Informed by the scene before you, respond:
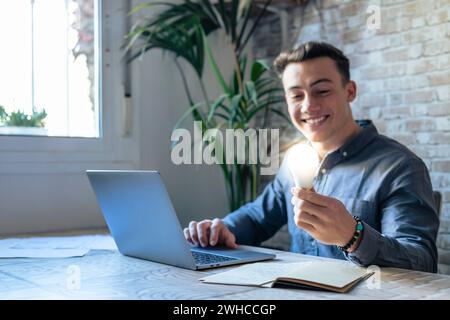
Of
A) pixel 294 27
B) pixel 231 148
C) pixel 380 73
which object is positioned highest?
pixel 294 27

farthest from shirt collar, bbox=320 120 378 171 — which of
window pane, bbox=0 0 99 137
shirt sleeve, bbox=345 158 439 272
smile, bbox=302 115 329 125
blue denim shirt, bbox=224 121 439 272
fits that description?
window pane, bbox=0 0 99 137

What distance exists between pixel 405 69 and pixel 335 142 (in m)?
0.72

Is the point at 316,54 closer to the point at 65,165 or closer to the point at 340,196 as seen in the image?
the point at 340,196

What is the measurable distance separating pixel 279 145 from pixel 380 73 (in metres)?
0.68

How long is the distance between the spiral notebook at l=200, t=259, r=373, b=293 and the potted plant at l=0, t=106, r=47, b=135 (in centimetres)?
141

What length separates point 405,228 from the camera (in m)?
1.46

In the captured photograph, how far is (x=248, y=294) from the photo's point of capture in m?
1.02

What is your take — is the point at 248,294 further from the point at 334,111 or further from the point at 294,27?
the point at 294,27

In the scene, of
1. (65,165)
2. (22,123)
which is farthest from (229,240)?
(22,123)

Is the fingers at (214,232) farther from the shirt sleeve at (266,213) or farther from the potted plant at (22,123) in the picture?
the potted plant at (22,123)

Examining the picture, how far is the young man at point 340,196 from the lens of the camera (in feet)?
4.12

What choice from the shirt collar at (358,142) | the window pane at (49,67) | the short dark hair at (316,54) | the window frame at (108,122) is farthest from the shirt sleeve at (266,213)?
the window pane at (49,67)
